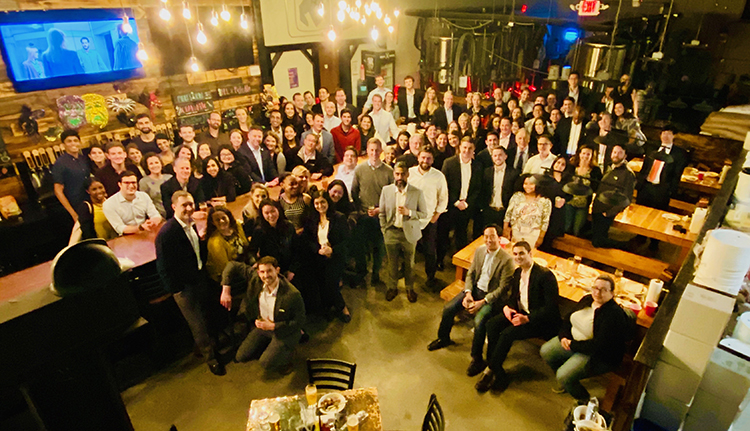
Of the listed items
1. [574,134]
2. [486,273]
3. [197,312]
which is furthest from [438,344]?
[574,134]

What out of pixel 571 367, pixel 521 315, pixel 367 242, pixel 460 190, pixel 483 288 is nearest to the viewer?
pixel 571 367

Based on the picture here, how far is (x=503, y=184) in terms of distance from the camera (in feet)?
17.6

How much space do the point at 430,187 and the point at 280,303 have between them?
218cm

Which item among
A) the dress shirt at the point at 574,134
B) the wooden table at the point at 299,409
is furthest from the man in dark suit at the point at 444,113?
the wooden table at the point at 299,409

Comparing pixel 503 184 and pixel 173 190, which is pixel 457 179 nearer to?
pixel 503 184

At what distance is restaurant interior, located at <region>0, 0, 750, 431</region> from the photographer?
219 centimetres

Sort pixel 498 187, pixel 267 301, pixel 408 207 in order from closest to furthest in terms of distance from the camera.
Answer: pixel 267 301 → pixel 408 207 → pixel 498 187

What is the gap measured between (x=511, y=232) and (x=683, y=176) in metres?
3.81

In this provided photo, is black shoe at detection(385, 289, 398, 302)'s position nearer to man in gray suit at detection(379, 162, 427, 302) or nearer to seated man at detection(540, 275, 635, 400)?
man in gray suit at detection(379, 162, 427, 302)

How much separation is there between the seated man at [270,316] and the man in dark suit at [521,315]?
1832 millimetres

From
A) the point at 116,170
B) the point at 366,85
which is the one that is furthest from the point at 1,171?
the point at 366,85

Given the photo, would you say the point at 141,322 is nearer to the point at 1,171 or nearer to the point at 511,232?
the point at 511,232

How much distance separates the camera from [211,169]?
16.8 ft

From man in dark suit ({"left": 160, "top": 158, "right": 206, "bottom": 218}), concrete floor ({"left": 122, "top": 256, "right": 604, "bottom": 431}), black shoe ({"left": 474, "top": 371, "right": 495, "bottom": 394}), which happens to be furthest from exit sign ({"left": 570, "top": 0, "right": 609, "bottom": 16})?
man in dark suit ({"left": 160, "top": 158, "right": 206, "bottom": 218})
